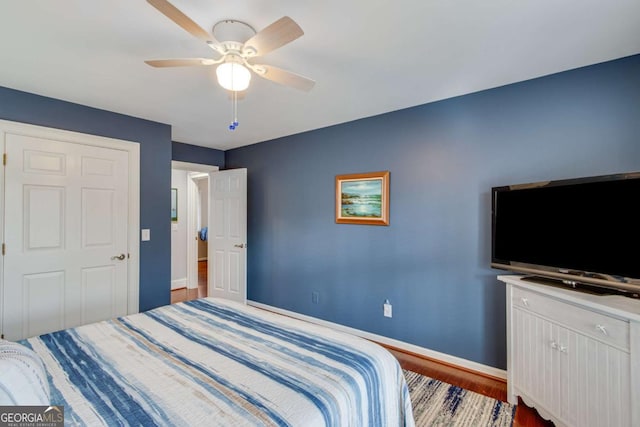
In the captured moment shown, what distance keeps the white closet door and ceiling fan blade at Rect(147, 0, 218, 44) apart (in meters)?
2.17

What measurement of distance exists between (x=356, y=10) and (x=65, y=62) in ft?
6.52

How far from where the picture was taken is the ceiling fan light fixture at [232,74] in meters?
1.56

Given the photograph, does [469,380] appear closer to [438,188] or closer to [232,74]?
[438,188]

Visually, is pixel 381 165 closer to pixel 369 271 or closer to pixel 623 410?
pixel 369 271

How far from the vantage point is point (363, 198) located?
3141 millimetres

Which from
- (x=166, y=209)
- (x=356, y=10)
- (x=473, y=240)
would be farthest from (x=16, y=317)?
(x=473, y=240)

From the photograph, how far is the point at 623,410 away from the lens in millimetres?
1356

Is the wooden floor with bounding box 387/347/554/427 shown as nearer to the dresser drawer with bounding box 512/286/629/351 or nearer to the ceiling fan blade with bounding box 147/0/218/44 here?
the dresser drawer with bounding box 512/286/629/351

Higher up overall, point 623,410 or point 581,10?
point 581,10

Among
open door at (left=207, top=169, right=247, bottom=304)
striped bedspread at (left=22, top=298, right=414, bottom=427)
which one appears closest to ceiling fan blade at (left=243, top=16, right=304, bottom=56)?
striped bedspread at (left=22, top=298, right=414, bottom=427)

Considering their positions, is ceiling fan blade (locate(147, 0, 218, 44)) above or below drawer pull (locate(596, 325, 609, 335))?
above

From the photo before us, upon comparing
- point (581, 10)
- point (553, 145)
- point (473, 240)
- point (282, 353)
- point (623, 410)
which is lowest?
point (623, 410)

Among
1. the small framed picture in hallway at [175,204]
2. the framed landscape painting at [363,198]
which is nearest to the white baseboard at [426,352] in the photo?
the framed landscape painting at [363,198]

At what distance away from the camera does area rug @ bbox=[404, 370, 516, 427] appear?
1.87 metres
